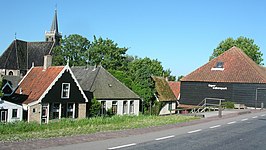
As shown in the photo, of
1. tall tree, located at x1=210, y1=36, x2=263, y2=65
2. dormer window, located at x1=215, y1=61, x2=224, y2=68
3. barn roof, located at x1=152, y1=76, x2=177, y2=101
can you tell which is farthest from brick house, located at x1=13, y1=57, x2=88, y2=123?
tall tree, located at x1=210, y1=36, x2=263, y2=65

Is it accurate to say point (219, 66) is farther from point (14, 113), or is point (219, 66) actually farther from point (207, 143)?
point (207, 143)

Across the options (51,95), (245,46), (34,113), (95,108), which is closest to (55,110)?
(51,95)

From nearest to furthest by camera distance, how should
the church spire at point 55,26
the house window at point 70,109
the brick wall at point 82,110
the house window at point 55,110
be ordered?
the house window at point 55,110, the house window at point 70,109, the brick wall at point 82,110, the church spire at point 55,26

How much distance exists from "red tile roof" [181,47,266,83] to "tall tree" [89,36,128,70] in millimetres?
16115

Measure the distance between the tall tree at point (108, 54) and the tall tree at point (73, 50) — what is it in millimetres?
3792

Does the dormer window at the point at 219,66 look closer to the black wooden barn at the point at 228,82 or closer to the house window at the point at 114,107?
the black wooden barn at the point at 228,82

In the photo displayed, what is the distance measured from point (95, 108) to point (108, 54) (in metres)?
29.8

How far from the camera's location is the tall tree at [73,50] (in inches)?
2835

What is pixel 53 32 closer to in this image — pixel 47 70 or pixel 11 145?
pixel 47 70

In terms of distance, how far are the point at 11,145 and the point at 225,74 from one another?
158 ft

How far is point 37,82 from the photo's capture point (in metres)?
37.0

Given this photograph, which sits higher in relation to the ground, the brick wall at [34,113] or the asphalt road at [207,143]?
the asphalt road at [207,143]

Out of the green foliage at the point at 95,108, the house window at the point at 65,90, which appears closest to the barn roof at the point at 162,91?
the green foliage at the point at 95,108

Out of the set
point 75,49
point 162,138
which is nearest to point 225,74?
point 75,49
